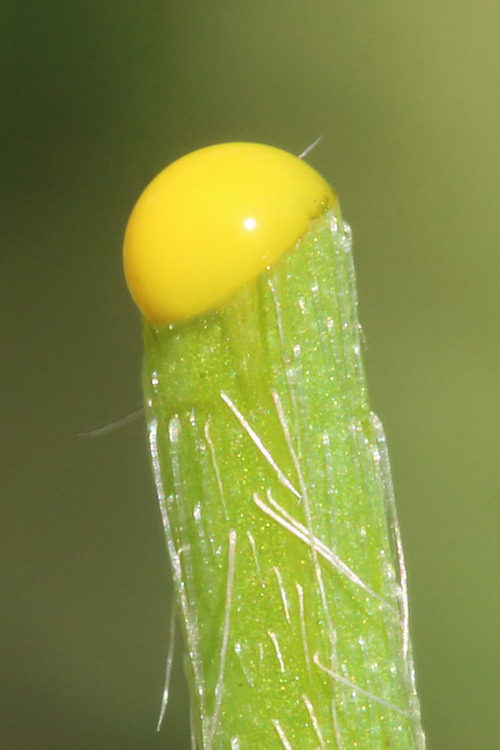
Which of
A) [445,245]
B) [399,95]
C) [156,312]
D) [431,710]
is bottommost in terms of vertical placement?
[431,710]

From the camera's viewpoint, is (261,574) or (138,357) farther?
(138,357)

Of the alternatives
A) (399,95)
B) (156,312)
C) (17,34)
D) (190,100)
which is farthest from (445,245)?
(156,312)

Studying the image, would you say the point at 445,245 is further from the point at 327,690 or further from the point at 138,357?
the point at 327,690

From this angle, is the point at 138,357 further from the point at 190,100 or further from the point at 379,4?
the point at 379,4

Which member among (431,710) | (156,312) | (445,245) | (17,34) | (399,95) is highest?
(17,34)

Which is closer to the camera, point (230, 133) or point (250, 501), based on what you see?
point (250, 501)

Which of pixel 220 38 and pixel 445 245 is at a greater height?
pixel 220 38

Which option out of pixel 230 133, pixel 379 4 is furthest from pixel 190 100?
pixel 379 4
